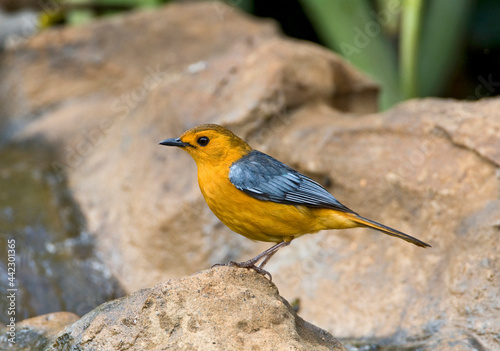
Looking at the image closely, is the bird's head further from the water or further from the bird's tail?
the water

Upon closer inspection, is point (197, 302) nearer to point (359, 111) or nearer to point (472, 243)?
point (472, 243)

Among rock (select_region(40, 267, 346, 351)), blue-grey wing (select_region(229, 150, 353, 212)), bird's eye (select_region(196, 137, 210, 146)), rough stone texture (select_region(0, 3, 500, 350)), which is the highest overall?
bird's eye (select_region(196, 137, 210, 146))

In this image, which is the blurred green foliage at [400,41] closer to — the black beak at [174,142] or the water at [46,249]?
the water at [46,249]

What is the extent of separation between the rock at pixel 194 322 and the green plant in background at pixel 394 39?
18.0ft

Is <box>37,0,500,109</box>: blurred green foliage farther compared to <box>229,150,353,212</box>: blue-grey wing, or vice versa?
<box>37,0,500,109</box>: blurred green foliage

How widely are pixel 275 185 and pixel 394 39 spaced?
5.52m

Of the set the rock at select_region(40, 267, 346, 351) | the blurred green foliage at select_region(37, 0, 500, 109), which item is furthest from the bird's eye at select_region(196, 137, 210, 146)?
the blurred green foliage at select_region(37, 0, 500, 109)

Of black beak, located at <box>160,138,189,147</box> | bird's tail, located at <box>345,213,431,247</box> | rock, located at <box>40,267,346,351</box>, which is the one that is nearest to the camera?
rock, located at <box>40,267,346,351</box>

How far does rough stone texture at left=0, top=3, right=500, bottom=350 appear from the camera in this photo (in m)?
4.92

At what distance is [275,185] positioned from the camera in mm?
4352

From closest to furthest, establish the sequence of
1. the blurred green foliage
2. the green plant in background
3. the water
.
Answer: the water
the blurred green foliage
the green plant in background

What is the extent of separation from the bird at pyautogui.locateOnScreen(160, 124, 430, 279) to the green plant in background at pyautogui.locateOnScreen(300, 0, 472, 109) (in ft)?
14.8

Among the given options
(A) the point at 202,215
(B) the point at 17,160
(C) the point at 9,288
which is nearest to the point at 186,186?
(A) the point at 202,215

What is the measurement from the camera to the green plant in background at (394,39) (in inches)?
340
